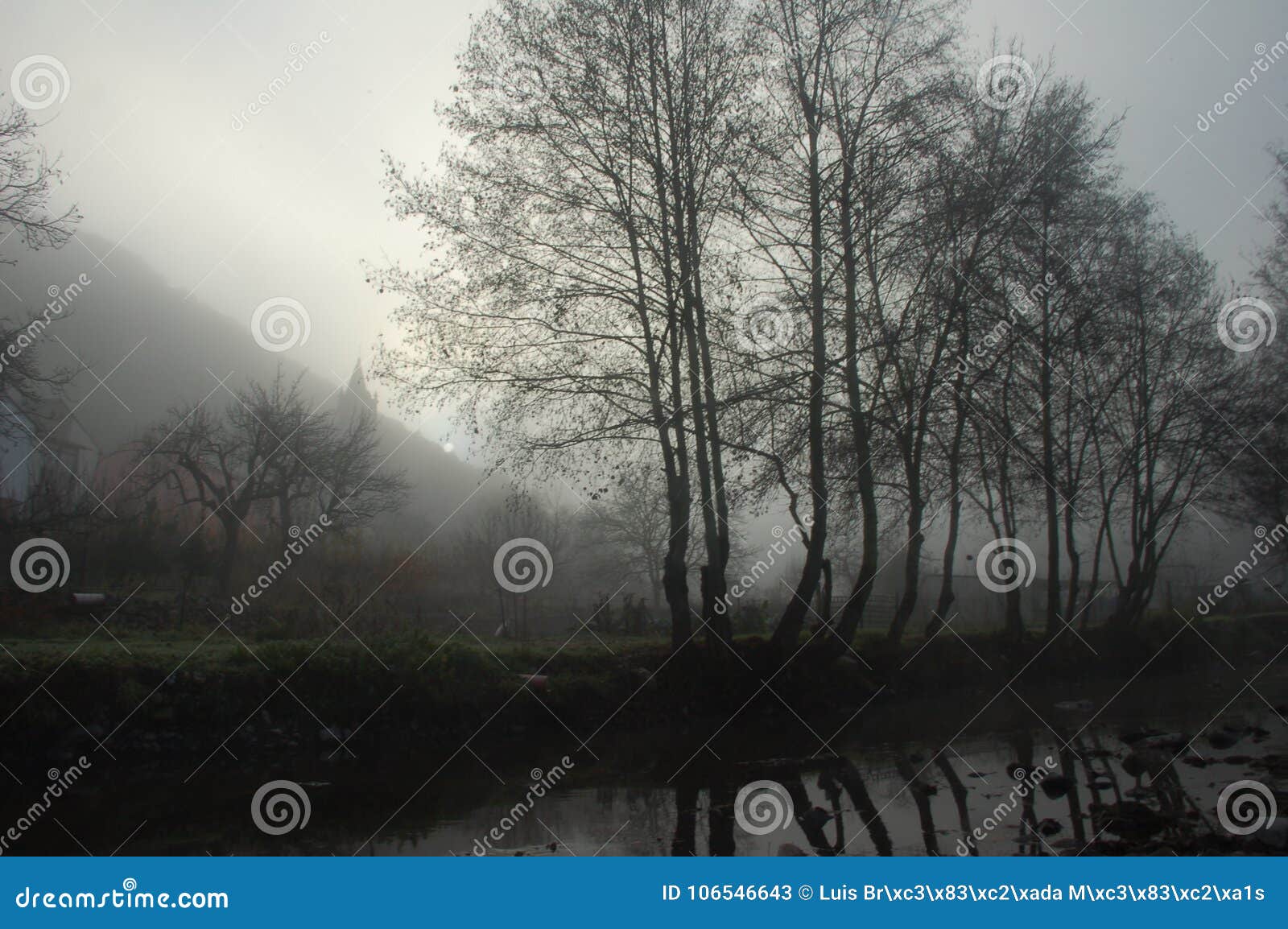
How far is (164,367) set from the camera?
83.8ft

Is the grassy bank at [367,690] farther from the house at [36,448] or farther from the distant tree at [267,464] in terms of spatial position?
the distant tree at [267,464]

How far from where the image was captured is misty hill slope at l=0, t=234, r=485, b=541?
765 inches

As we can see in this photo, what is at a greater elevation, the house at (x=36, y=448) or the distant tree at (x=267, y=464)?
the distant tree at (x=267, y=464)

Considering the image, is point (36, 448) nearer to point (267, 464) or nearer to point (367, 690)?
point (267, 464)

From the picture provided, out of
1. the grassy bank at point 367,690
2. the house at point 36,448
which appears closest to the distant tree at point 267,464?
the house at point 36,448

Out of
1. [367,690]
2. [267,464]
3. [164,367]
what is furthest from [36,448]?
[367,690]

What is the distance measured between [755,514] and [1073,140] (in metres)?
11.7

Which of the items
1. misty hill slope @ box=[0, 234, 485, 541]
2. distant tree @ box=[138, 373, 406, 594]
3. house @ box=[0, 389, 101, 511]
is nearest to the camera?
house @ box=[0, 389, 101, 511]

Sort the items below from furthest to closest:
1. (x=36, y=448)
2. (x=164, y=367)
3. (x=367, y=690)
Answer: (x=164, y=367), (x=36, y=448), (x=367, y=690)

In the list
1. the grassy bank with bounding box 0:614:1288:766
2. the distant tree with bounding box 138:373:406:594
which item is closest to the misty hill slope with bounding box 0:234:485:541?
the distant tree with bounding box 138:373:406:594

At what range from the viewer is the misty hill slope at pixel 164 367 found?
19.4 m

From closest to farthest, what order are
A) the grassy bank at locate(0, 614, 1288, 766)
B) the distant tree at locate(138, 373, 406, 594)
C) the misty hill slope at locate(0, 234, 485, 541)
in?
the grassy bank at locate(0, 614, 1288, 766) → the misty hill slope at locate(0, 234, 485, 541) → the distant tree at locate(138, 373, 406, 594)

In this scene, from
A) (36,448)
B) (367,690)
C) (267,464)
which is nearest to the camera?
(367,690)

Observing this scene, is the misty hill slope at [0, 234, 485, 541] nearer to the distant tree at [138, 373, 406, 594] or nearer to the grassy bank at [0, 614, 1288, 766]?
the distant tree at [138, 373, 406, 594]
